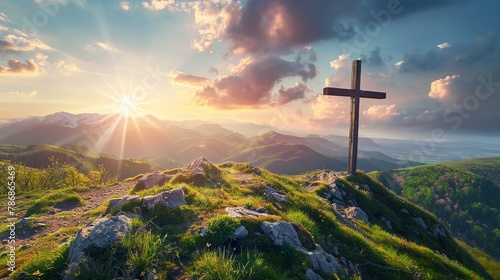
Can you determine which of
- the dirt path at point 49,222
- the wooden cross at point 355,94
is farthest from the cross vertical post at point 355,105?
the dirt path at point 49,222

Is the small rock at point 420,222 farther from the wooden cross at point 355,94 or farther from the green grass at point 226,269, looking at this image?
the green grass at point 226,269

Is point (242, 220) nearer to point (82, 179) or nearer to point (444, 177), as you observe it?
point (82, 179)

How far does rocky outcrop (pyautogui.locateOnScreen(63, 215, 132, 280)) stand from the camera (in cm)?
622

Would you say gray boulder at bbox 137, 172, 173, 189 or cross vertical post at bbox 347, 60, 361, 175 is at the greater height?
cross vertical post at bbox 347, 60, 361, 175

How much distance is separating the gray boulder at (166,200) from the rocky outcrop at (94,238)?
7.28ft

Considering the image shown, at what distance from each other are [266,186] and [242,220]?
28.7ft

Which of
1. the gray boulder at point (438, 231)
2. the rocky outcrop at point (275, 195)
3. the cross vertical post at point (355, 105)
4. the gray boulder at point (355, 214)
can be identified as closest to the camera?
the rocky outcrop at point (275, 195)

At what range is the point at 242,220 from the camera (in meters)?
8.24

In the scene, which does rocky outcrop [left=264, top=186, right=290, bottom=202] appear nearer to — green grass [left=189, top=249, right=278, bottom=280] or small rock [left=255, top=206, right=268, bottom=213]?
small rock [left=255, top=206, right=268, bottom=213]

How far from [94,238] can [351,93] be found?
84.5ft

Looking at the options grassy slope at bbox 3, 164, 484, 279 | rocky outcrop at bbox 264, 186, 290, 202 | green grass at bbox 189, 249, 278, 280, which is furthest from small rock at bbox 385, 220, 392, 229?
green grass at bbox 189, 249, 278, 280

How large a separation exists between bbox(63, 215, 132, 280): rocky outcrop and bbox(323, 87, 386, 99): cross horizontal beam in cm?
2190

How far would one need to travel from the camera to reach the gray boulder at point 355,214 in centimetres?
1884

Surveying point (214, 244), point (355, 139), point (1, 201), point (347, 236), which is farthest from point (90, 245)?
point (355, 139)
